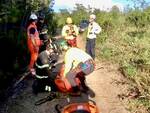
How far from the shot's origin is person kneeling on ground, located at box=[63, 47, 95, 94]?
31.7ft

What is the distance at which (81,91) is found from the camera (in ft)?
33.6

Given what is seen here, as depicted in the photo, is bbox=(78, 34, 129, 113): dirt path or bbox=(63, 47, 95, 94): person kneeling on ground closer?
bbox=(63, 47, 95, 94): person kneeling on ground

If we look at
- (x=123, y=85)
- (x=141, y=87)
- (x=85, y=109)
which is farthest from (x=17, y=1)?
(x=85, y=109)

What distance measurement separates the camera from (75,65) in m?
9.81

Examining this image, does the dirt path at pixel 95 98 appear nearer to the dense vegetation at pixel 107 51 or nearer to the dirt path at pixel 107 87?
the dirt path at pixel 107 87

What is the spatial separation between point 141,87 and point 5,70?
4.51 m

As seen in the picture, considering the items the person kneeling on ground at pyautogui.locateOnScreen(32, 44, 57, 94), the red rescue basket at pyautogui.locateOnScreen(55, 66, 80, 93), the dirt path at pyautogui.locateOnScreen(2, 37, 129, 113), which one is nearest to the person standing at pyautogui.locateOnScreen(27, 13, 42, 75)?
the dirt path at pyautogui.locateOnScreen(2, 37, 129, 113)

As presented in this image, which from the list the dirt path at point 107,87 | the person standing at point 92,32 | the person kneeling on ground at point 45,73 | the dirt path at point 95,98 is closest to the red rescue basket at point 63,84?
the dirt path at point 95,98

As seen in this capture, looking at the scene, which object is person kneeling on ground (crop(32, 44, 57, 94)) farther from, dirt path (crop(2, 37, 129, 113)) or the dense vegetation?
the dense vegetation

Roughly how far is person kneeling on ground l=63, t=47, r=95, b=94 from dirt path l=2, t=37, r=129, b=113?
2.00 ft

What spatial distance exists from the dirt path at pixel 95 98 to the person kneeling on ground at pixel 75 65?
23.9 inches

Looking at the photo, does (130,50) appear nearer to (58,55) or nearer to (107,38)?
(58,55)

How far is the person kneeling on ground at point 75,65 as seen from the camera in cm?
966

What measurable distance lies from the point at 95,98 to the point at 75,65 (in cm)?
212
